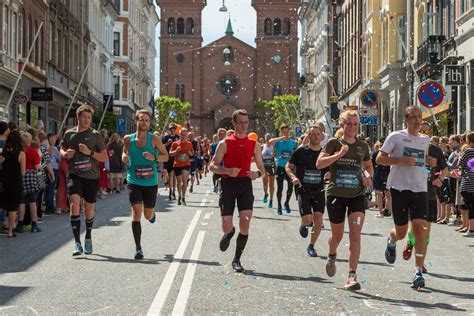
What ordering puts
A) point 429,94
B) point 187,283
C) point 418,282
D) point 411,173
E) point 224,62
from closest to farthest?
1. point 418,282
2. point 187,283
3. point 411,173
4. point 429,94
5. point 224,62

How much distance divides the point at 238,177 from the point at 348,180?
164cm

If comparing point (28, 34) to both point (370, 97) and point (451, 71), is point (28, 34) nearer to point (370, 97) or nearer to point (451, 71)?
point (370, 97)

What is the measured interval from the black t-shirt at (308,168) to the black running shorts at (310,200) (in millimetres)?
94

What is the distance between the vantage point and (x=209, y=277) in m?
10.3

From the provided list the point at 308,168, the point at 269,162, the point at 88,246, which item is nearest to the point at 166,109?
the point at 269,162

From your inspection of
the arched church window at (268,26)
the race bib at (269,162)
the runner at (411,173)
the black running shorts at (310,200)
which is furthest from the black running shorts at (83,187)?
the arched church window at (268,26)

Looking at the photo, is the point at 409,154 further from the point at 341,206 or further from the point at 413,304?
the point at 413,304

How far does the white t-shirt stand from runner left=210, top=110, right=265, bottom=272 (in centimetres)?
157

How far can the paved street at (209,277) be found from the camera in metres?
8.50

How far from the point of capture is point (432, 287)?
1002 centimetres

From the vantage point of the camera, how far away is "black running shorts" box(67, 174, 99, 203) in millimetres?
12426

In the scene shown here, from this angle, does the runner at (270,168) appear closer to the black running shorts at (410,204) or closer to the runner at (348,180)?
the black running shorts at (410,204)

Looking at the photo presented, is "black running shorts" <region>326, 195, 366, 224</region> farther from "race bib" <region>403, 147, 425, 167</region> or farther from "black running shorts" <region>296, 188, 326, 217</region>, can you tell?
"black running shorts" <region>296, 188, 326, 217</region>

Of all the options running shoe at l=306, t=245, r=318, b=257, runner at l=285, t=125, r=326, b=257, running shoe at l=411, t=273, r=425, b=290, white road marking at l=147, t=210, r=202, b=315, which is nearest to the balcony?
white road marking at l=147, t=210, r=202, b=315
